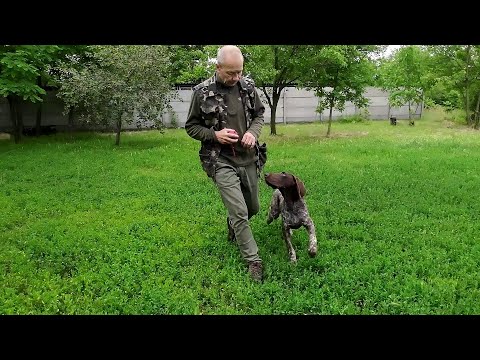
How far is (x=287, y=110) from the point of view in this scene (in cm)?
2672

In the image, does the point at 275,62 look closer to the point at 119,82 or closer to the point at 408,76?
the point at 119,82

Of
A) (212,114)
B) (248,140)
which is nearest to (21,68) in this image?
(212,114)

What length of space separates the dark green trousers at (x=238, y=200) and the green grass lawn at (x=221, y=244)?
0.95 feet

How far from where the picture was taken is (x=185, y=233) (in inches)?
241

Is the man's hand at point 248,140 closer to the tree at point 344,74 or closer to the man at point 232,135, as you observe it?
the man at point 232,135

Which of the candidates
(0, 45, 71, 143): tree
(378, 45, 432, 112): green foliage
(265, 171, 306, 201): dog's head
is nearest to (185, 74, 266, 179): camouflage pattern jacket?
(265, 171, 306, 201): dog's head

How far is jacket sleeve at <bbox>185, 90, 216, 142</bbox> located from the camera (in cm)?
476

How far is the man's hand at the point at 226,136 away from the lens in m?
4.62

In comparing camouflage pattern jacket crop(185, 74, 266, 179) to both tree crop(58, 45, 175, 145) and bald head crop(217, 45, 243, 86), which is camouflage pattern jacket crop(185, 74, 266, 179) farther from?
tree crop(58, 45, 175, 145)
